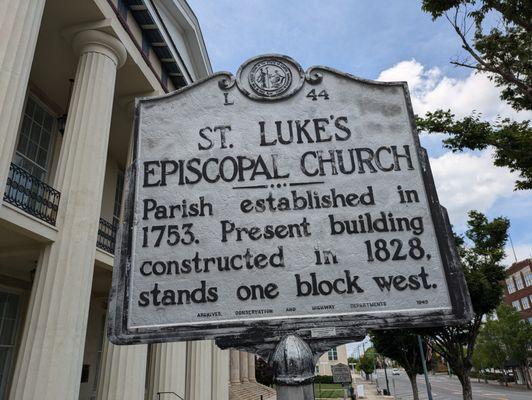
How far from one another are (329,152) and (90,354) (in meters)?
13.4

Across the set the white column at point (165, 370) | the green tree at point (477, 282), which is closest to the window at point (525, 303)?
the green tree at point (477, 282)

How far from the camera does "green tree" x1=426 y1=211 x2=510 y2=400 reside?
49.4 feet

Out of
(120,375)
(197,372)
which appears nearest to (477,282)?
(197,372)

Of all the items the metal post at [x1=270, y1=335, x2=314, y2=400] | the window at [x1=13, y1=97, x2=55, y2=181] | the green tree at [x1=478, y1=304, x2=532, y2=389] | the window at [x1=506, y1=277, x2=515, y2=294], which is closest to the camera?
the metal post at [x1=270, y1=335, x2=314, y2=400]

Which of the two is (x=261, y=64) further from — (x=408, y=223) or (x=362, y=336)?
(x=362, y=336)

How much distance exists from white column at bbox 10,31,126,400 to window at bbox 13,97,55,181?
260cm

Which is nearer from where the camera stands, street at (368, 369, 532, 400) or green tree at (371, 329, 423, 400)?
green tree at (371, 329, 423, 400)

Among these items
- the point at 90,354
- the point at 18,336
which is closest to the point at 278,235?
the point at 18,336

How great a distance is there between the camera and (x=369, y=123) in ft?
9.02

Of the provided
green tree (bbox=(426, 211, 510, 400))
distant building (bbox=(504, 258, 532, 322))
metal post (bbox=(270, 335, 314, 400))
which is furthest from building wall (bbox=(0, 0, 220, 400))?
distant building (bbox=(504, 258, 532, 322))

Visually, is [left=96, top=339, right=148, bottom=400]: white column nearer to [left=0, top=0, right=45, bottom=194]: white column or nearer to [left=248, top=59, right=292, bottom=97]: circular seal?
[left=0, top=0, right=45, bottom=194]: white column

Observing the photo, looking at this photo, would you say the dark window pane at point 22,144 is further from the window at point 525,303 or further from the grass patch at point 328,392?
the window at point 525,303

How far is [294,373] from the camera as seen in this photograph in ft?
6.61

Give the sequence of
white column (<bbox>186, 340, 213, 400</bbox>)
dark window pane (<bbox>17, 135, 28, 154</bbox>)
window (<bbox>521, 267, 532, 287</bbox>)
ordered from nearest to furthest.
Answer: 1. dark window pane (<bbox>17, 135, 28, 154</bbox>)
2. white column (<bbox>186, 340, 213, 400</bbox>)
3. window (<bbox>521, 267, 532, 287</bbox>)
